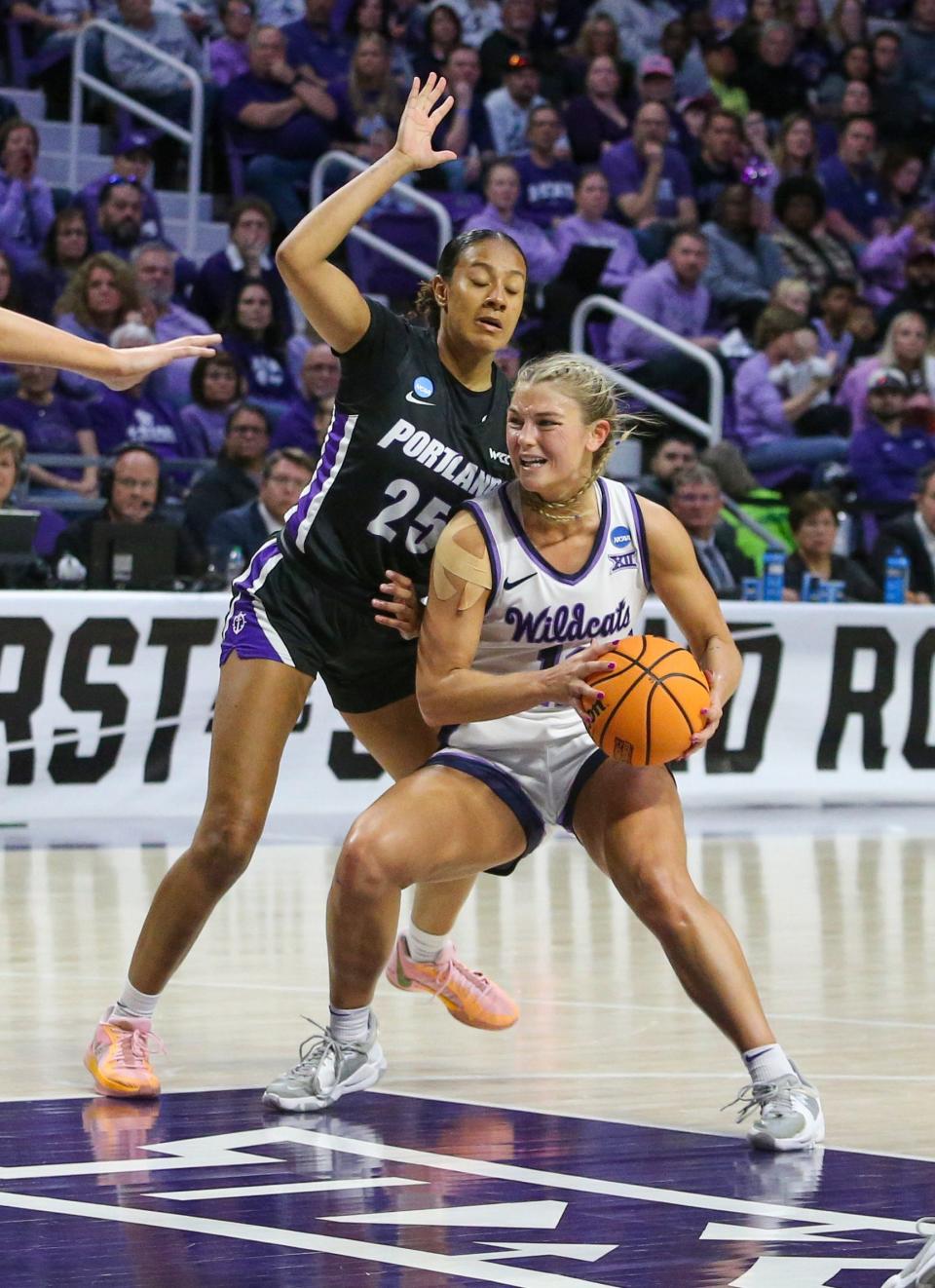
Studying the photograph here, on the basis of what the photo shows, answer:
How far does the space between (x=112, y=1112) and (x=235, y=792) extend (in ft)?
2.37

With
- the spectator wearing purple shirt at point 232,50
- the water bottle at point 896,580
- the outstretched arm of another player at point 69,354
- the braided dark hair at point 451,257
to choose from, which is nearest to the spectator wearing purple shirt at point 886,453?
the water bottle at point 896,580

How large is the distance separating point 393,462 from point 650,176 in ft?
36.4

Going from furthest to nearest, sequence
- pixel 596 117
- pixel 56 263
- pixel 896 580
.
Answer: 1. pixel 596 117
2. pixel 56 263
3. pixel 896 580

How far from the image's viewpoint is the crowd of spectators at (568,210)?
485 inches

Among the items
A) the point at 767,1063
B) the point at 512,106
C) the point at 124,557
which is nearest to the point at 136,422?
the point at 124,557

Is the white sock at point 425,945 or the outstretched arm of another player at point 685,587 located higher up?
the outstretched arm of another player at point 685,587

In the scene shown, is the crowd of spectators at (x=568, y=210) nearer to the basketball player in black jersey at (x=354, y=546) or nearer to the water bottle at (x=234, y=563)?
the water bottle at (x=234, y=563)

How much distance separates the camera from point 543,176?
607 inches

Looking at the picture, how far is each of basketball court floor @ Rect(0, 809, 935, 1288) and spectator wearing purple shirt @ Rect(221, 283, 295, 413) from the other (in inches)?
194

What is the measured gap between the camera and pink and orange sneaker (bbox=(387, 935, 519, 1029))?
227 inches

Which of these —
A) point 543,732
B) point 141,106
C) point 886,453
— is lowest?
Result: point 543,732

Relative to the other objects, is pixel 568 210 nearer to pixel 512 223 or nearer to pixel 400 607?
pixel 512 223

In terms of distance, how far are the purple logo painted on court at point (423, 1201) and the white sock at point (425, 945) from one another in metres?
0.74

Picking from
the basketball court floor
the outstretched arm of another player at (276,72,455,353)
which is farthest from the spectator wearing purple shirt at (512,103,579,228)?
the outstretched arm of another player at (276,72,455,353)
